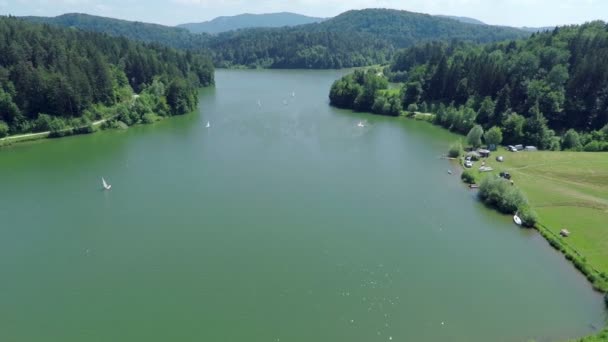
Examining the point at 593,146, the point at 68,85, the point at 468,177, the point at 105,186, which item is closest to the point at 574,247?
the point at 468,177

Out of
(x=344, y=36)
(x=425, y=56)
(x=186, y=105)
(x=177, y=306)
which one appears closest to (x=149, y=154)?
(x=186, y=105)

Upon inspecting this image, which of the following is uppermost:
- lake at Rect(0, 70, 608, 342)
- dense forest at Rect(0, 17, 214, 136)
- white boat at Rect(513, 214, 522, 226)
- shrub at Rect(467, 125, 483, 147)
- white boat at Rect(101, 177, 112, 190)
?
dense forest at Rect(0, 17, 214, 136)

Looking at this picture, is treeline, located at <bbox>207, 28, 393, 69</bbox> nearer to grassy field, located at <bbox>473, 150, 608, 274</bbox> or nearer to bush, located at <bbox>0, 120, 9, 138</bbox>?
bush, located at <bbox>0, 120, 9, 138</bbox>

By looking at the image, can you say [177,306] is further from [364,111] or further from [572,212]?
[364,111]

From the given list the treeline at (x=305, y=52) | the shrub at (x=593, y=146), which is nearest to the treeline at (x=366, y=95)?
the shrub at (x=593, y=146)

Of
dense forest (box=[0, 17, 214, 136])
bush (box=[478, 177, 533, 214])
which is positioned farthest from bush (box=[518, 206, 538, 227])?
dense forest (box=[0, 17, 214, 136])

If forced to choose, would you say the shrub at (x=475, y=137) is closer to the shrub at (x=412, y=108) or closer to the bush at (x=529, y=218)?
the bush at (x=529, y=218)
